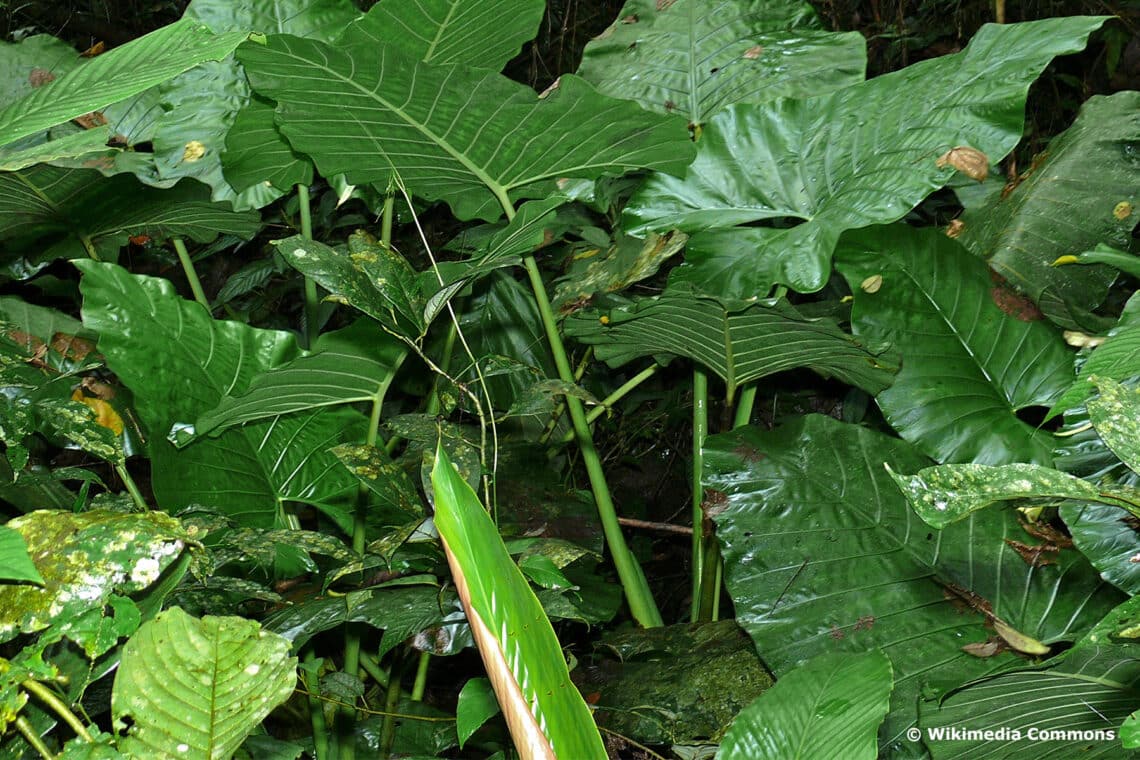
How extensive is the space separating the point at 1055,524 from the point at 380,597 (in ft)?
2.70

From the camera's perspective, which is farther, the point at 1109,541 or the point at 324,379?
the point at 324,379

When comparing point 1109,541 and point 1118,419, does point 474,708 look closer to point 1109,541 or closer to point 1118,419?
point 1118,419

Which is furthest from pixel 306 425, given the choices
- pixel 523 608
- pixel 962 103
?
pixel 962 103

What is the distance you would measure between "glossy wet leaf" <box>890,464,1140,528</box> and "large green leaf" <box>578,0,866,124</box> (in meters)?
0.93

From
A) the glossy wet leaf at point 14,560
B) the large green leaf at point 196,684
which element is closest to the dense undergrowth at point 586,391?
the large green leaf at point 196,684

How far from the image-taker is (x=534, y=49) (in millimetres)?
2252

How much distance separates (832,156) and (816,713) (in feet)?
2.70

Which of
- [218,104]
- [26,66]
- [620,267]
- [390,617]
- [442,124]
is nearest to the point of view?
[390,617]

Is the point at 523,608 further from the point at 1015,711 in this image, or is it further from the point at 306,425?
the point at 306,425

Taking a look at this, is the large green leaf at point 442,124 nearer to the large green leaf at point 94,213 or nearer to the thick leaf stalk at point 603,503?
the thick leaf stalk at point 603,503

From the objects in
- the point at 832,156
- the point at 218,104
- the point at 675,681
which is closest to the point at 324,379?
the point at 675,681

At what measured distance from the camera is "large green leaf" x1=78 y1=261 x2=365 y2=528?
101cm

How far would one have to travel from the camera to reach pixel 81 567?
55 cm

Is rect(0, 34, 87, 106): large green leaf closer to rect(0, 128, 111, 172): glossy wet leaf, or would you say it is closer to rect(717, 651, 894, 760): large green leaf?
rect(0, 128, 111, 172): glossy wet leaf
